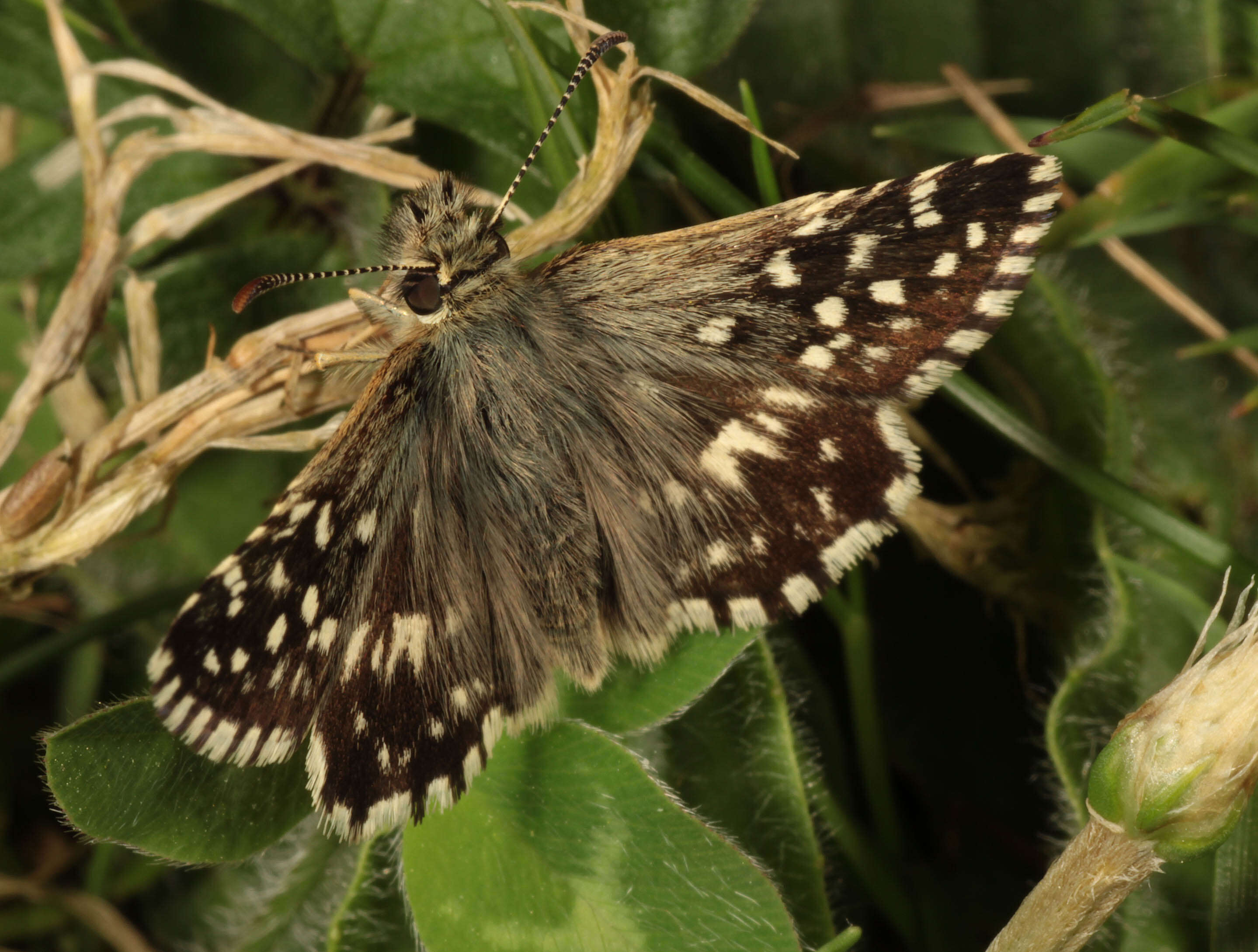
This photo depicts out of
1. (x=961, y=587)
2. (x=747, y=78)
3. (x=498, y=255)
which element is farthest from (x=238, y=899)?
(x=747, y=78)

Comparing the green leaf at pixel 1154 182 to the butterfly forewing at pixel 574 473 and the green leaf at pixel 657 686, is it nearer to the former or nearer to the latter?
the butterfly forewing at pixel 574 473

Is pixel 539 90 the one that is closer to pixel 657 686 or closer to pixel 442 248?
pixel 442 248

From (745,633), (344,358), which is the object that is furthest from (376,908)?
(344,358)

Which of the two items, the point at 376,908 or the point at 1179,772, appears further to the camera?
the point at 376,908

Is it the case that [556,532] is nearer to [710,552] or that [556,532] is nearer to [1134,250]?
[710,552]

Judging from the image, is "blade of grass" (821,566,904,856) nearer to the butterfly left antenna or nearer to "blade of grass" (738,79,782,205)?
"blade of grass" (738,79,782,205)

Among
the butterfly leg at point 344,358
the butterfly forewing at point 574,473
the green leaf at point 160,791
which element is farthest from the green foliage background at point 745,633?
the butterfly leg at point 344,358
